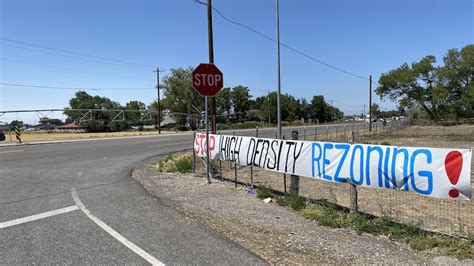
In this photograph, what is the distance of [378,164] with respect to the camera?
5.94 m

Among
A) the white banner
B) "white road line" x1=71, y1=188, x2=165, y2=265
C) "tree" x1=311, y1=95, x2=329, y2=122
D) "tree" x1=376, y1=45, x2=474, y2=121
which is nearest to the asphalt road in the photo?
"white road line" x1=71, y1=188, x2=165, y2=265

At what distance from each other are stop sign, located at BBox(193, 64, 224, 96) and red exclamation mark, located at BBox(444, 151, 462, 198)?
5878mm

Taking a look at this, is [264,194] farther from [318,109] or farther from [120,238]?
[318,109]

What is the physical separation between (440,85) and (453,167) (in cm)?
7015

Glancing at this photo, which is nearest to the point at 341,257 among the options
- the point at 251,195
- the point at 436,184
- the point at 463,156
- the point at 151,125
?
the point at 436,184

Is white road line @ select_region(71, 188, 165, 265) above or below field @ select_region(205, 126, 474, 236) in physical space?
above

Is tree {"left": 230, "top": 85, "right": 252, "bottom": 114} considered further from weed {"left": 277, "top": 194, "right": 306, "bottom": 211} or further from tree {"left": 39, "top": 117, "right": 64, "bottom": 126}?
weed {"left": 277, "top": 194, "right": 306, "bottom": 211}

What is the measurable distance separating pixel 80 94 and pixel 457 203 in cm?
14925

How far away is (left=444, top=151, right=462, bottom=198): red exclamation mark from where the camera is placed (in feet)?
16.6

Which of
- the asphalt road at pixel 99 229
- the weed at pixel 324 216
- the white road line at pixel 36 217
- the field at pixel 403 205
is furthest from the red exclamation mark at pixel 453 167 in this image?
the white road line at pixel 36 217

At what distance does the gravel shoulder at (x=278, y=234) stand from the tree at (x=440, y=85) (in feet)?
209

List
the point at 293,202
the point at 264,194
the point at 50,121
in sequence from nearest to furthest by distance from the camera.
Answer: the point at 293,202, the point at 264,194, the point at 50,121

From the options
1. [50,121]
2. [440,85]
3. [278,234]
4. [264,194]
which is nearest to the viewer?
[278,234]

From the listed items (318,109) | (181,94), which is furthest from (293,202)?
(318,109)
